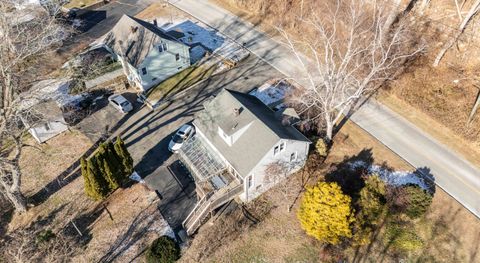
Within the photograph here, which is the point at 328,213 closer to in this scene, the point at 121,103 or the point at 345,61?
the point at 345,61

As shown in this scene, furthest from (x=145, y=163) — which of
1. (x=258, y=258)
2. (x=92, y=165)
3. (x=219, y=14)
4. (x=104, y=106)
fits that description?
(x=219, y=14)

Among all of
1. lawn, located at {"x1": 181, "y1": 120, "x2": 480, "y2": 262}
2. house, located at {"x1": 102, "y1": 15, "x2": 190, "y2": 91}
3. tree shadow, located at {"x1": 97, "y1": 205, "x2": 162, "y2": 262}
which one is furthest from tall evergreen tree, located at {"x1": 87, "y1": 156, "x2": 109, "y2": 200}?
house, located at {"x1": 102, "y1": 15, "x2": 190, "y2": 91}

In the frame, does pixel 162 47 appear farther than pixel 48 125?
Yes

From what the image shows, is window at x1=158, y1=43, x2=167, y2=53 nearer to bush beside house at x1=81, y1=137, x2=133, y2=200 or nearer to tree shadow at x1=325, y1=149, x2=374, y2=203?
bush beside house at x1=81, y1=137, x2=133, y2=200

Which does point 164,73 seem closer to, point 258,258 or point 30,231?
point 30,231

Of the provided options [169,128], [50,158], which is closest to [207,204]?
[169,128]

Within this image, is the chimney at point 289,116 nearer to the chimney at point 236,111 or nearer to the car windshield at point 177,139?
the chimney at point 236,111
